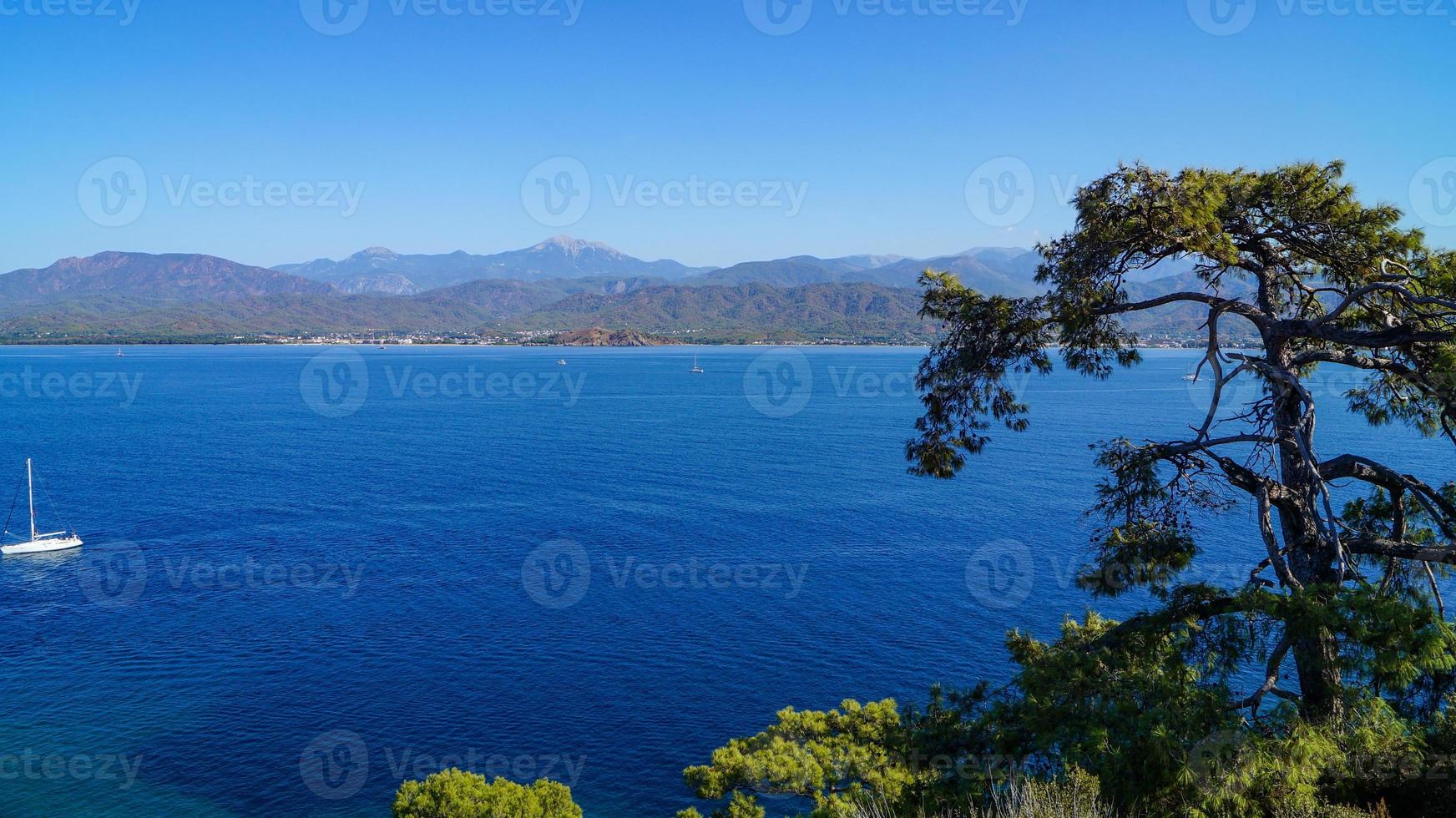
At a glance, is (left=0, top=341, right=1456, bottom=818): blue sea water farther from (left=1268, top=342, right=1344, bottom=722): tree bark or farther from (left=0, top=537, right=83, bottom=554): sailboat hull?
(left=1268, top=342, right=1344, bottom=722): tree bark

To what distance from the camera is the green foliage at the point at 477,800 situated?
60.3ft

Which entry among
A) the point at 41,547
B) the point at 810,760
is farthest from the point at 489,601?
the point at 41,547

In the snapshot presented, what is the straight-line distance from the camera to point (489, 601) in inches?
1642

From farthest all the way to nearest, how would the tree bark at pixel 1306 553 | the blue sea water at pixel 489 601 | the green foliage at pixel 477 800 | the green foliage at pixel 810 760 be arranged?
the blue sea water at pixel 489 601, the green foliage at pixel 477 800, the green foliage at pixel 810 760, the tree bark at pixel 1306 553

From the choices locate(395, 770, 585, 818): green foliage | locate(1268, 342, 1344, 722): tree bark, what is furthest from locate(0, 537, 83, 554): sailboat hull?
locate(1268, 342, 1344, 722): tree bark

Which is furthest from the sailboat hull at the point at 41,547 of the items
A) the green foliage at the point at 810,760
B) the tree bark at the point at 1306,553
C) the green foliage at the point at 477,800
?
the tree bark at the point at 1306,553

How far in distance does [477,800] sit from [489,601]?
23870 millimetres

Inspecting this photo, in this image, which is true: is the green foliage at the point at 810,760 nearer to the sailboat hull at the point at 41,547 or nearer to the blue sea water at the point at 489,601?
the blue sea water at the point at 489,601

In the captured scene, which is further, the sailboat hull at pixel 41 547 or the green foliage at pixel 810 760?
the sailboat hull at pixel 41 547

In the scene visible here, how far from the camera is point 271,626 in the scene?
3856 cm

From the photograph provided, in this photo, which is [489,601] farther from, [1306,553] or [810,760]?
[1306,553]

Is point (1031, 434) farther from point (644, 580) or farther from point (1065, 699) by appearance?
point (1065, 699)

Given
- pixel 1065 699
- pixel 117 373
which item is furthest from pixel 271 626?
pixel 117 373

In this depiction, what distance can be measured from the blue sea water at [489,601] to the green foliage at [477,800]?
7.20 meters
